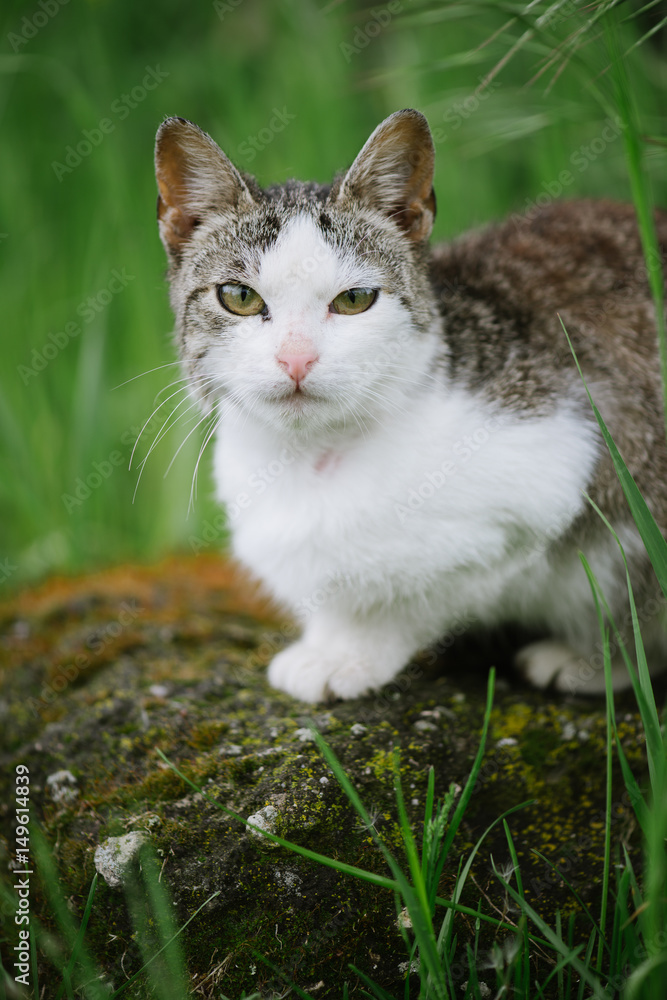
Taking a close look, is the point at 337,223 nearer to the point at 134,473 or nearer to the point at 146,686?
the point at 146,686

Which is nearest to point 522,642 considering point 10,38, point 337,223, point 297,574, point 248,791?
point 297,574

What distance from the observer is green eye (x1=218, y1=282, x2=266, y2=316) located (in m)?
1.82

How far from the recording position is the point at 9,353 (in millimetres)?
3902

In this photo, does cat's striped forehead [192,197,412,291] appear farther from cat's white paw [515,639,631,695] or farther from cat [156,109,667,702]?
cat's white paw [515,639,631,695]

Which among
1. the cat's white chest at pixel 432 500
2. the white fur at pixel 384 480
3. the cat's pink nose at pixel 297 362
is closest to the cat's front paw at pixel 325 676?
the white fur at pixel 384 480

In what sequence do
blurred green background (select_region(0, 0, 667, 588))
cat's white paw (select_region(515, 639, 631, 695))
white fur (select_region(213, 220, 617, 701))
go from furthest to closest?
blurred green background (select_region(0, 0, 667, 588))
cat's white paw (select_region(515, 639, 631, 695))
white fur (select_region(213, 220, 617, 701))

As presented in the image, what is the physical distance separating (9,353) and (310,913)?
10.9ft

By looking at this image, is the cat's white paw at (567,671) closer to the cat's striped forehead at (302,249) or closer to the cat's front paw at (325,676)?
the cat's front paw at (325,676)

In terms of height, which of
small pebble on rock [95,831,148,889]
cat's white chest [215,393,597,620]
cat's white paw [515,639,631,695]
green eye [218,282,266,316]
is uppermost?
green eye [218,282,266,316]

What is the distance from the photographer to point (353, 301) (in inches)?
72.4

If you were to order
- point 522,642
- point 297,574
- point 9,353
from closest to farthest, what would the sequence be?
point 297,574 → point 522,642 → point 9,353

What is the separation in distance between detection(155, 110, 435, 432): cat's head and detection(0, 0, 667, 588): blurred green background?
117 cm

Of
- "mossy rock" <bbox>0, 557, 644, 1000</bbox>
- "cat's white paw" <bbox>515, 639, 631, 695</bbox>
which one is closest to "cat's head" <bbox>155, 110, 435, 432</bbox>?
"mossy rock" <bbox>0, 557, 644, 1000</bbox>

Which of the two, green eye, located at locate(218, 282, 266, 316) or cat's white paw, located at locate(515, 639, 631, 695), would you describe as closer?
green eye, located at locate(218, 282, 266, 316)
